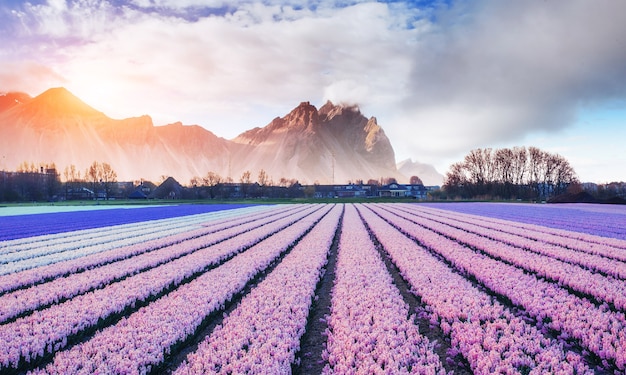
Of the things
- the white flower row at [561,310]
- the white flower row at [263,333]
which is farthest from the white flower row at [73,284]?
the white flower row at [561,310]

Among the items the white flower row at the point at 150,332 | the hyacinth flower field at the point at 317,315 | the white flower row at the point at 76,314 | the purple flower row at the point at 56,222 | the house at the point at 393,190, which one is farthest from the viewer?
the house at the point at 393,190

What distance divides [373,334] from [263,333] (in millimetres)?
1605

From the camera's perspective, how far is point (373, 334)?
5.43 m

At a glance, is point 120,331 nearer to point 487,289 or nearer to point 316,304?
point 316,304

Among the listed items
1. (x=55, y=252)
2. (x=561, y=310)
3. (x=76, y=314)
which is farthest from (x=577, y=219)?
(x=55, y=252)

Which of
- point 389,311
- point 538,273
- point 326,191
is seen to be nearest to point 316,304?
point 389,311

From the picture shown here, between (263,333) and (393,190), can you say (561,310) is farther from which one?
(393,190)

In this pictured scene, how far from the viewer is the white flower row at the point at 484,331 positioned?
4.53 metres

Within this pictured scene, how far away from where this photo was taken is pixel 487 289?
334 inches

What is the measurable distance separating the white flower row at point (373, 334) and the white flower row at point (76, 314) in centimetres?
393

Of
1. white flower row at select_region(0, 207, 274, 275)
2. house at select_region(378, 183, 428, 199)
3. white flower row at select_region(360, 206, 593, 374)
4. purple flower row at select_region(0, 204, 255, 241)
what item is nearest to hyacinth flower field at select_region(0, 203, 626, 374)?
white flower row at select_region(360, 206, 593, 374)

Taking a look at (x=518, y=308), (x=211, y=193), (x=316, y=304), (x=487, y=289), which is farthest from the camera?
(x=211, y=193)

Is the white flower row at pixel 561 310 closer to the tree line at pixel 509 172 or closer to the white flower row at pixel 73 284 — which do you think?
the white flower row at pixel 73 284

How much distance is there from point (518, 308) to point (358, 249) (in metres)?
6.64
